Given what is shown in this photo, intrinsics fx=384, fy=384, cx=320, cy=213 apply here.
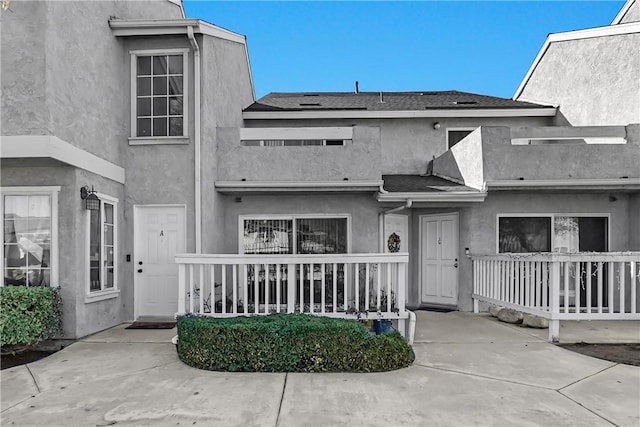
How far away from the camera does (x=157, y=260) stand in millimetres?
7656

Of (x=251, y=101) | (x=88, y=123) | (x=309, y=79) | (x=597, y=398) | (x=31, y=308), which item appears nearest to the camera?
(x=597, y=398)

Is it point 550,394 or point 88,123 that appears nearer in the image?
point 550,394

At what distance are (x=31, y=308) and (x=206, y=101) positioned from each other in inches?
182

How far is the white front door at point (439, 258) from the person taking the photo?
29.2 ft

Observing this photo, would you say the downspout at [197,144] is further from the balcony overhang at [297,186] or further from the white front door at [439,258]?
the white front door at [439,258]

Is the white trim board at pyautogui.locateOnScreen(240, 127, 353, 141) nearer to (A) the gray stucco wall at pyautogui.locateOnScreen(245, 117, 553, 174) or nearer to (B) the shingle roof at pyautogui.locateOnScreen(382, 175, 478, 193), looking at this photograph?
(B) the shingle roof at pyautogui.locateOnScreen(382, 175, 478, 193)

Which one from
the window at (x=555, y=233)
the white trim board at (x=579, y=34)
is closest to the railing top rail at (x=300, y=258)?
the window at (x=555, y=233)

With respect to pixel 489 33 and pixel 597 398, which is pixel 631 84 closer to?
pixel 489 33

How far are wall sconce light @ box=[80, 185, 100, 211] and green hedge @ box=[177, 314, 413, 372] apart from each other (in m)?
3.14

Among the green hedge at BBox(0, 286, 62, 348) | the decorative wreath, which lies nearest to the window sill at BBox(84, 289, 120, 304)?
the green hedge at BBox(0, 286, 62, 348)

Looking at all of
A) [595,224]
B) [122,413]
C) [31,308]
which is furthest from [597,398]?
[31,308]

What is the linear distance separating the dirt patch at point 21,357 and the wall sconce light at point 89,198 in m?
2.29

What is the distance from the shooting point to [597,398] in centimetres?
406

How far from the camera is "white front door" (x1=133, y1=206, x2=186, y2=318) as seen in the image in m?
7.62
